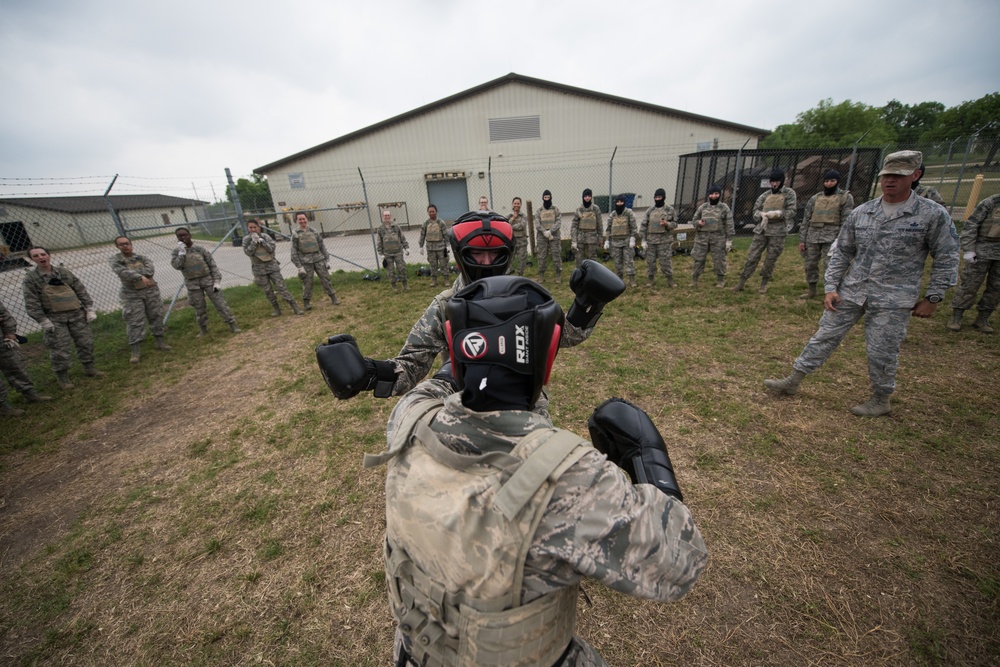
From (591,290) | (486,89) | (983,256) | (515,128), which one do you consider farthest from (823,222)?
(486,89)

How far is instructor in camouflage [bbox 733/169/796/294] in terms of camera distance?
294 inches

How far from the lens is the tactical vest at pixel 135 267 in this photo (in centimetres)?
674

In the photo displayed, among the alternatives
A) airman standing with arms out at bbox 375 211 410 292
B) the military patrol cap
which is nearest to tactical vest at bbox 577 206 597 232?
airman standing with arms out at bbox 375 211 410 292

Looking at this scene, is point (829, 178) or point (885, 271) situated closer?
point (885, 271)

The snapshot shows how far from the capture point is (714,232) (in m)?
8.19

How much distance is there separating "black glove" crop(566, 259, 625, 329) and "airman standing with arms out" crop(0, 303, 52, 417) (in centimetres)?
759

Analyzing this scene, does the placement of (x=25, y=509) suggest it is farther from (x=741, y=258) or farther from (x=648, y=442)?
(x=741, y=258)

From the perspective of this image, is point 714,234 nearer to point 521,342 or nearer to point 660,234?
point 660,234

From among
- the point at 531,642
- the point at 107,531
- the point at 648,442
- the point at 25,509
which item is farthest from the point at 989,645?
the point at 25,509

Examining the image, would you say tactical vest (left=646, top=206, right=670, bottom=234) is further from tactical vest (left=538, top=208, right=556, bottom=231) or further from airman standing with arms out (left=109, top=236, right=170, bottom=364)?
airman standing with arms out (left=109, top=236, right=170, bottom=364)

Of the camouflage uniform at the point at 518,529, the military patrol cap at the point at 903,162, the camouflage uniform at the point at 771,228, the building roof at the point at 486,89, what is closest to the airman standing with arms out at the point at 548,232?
the camouflage uniform at the point at 771,228

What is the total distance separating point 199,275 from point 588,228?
7929 millimetres

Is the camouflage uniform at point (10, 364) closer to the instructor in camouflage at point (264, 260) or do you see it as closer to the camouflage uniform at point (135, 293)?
the camouflage uniform at point (135, 293)

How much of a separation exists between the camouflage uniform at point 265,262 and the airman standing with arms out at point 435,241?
3.25 meters
